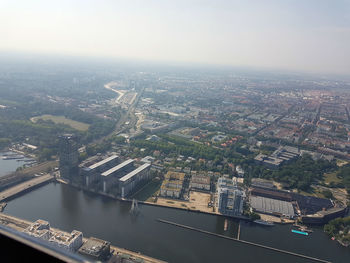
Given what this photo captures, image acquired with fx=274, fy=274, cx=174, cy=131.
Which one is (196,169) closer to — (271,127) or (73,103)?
(271,127)

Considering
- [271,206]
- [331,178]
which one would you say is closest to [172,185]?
[271,206]

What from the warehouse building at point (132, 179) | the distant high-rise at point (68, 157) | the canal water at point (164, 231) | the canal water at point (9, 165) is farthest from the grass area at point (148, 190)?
the canal water at point (9, 165)

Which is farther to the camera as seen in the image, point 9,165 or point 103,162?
point 9,165

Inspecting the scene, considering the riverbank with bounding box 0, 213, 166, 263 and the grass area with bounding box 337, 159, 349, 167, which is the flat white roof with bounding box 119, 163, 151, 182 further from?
the grass area with bounding box 337, 159, 349, 167

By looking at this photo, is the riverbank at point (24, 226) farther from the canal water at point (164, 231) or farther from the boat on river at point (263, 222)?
the boat on river at point (263, 222)

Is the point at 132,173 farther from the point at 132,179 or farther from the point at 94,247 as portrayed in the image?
the point at 94,247

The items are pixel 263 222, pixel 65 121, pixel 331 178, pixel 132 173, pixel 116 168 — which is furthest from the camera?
pixel 65 121

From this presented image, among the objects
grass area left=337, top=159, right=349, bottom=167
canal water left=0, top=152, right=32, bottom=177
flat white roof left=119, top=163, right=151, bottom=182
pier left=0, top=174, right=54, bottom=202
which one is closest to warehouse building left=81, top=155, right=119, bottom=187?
flat white roof left=119, top=163, right=151, bottom=182
